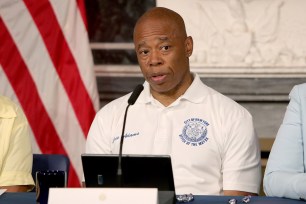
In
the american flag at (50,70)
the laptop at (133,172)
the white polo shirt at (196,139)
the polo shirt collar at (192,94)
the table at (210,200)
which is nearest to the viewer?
the laptop at (133,172)

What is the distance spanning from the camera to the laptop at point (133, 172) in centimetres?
266

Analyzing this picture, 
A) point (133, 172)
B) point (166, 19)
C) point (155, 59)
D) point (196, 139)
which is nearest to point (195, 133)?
point (196, 139)

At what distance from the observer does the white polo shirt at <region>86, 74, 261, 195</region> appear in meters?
3.54

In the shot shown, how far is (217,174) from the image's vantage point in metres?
3.56

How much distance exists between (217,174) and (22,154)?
917 millimetres

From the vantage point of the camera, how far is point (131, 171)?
106 inches

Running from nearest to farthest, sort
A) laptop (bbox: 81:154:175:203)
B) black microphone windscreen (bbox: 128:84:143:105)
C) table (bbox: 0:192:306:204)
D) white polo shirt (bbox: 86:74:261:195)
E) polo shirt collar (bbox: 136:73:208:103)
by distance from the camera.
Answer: laptop (bbox: 81:154:175:203) < table (bbox: 0:192:306:204) < black microphone windscreen (bbox: 128:84:143:105) < white polo shirt (bbox: 86:74:261:195) < polo shirt collar (bbox: 136:73:208:103)

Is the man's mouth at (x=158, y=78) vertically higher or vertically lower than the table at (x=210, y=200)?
higher

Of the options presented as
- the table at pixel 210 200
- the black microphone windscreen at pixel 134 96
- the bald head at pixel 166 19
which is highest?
the bald head at pixel 166 19

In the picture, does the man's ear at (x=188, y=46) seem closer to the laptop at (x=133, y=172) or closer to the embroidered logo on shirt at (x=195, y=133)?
the embroidered logo on shirt at (x=195, y=133)

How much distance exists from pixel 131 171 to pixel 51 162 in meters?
1.04

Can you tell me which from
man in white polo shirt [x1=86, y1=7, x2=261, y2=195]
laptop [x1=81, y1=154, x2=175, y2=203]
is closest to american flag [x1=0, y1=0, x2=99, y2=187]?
man in white polo shirt [x1=86, y1=7, x2=261, y2=195]

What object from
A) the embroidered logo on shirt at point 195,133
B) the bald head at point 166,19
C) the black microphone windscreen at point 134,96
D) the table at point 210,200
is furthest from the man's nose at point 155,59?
the table at point 210,200

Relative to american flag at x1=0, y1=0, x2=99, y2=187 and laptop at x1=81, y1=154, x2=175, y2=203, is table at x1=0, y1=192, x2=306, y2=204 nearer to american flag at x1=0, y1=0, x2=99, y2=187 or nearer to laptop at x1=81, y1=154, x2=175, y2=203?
laptop at x1=81, y1=154, x2=175, y2=203
